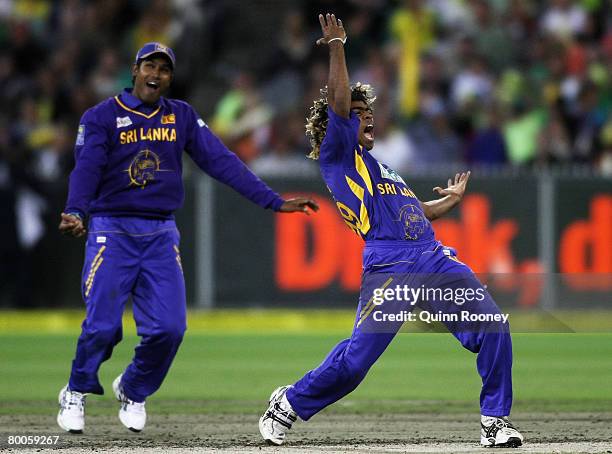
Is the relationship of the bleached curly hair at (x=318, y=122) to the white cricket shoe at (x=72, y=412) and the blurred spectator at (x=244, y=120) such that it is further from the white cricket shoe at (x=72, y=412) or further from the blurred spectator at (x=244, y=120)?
the blurred spectator at (x=244, y=120)

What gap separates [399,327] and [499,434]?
87cm

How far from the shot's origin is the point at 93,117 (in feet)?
30.0

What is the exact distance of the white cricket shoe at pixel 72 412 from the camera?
29.7ft

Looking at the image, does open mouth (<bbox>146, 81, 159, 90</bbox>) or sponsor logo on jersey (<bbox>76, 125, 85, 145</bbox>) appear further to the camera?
open mouth (<bbox>146, 81, 159, 90</bbox>)

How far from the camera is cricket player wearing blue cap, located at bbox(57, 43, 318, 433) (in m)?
9.05

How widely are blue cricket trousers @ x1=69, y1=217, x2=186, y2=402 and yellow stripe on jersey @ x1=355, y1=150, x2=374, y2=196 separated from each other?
171 cm

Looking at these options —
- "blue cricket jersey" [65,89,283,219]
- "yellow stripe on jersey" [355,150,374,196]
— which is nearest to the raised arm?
"yellow stripe on jersey" [355,150,374,196]

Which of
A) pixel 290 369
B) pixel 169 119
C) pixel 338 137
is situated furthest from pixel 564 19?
pixel 338 137

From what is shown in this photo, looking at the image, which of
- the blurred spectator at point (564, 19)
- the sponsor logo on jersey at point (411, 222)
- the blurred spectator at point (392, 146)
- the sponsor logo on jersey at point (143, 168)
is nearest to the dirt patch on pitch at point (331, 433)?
the sponsor logo on jersey at point (411, 222)

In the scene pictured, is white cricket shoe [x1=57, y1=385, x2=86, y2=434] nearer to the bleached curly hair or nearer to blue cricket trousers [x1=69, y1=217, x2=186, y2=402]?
blue cricket trousers [x1=69, y1=217, x2=186, y2=402]

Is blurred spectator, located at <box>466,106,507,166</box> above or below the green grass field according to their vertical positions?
above

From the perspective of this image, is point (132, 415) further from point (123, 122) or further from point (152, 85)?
point (152, 85)

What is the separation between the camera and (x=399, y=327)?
26.7 feet

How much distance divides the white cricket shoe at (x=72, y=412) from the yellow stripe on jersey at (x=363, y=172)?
8.38 ft
